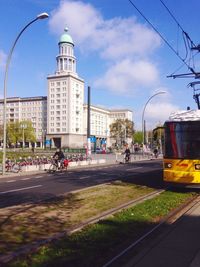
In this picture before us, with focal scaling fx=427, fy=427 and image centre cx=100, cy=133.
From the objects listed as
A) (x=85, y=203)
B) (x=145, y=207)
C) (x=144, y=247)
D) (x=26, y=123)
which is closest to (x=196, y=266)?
(x=144, y=247)

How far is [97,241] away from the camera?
7410 millimetres

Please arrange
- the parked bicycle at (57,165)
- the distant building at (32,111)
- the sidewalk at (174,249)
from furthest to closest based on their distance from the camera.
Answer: the distant building at (32,111) → the parked bicycle at (57,165) → the sidewalk at (174,249)

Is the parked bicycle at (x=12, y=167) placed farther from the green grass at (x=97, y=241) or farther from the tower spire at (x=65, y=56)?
the tower spire at (x=65, y=56)

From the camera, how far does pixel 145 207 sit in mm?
11453

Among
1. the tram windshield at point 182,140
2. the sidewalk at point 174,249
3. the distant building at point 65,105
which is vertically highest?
the distant building at point 65,105

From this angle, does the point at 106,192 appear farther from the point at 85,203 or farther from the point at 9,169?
the point at 9,169

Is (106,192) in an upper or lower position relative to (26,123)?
lower

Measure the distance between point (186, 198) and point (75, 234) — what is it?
6893 millimetres

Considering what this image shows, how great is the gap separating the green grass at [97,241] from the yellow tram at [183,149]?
465cm

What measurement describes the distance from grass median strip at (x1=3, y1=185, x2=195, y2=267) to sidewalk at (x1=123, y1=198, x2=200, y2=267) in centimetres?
52

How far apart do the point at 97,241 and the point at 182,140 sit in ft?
30.3

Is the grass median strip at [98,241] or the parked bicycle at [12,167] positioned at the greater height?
the parked bicycle at [12,167]

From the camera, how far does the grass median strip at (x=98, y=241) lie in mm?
6141

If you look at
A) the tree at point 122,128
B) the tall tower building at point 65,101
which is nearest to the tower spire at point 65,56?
the tall tower building at point 65,101
